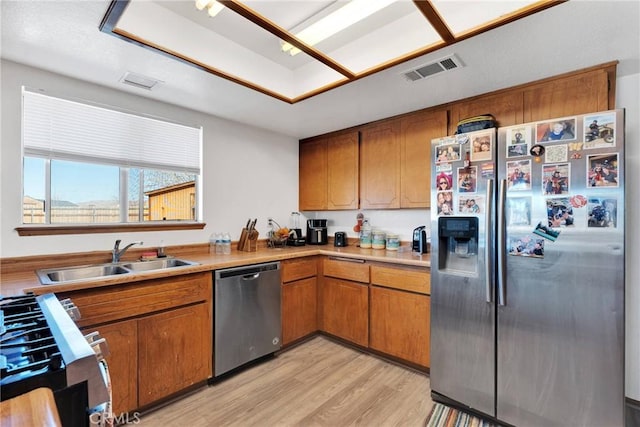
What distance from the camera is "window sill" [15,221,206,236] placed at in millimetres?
2006

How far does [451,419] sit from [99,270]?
2.63m

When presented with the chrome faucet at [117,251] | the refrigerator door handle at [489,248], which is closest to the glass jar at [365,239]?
the refrigerator door handle at [489,248]

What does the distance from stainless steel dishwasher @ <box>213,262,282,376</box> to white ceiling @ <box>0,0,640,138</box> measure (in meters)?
1.46

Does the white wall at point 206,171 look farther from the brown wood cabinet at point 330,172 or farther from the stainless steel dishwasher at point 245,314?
the stainless steel dishwasher at point 245,314

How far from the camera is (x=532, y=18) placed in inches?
58.2

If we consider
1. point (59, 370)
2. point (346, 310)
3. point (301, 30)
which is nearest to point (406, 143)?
point (301, 30)

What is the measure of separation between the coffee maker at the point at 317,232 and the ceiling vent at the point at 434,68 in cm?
194

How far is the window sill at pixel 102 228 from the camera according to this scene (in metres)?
2.01

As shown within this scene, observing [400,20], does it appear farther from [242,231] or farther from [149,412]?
[149,412]

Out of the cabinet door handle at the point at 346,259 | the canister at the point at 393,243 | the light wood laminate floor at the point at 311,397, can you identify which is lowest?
the light wood laminate floor at the point at 311,397

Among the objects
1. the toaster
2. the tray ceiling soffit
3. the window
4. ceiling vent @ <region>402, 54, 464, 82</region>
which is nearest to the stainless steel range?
the tray ceiling soffit

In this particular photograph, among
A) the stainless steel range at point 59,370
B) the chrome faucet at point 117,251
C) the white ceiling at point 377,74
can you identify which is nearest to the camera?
the stainless steel range at point 59,370

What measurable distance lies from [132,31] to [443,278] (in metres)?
2.40

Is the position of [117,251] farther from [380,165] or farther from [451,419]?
[451,419]
